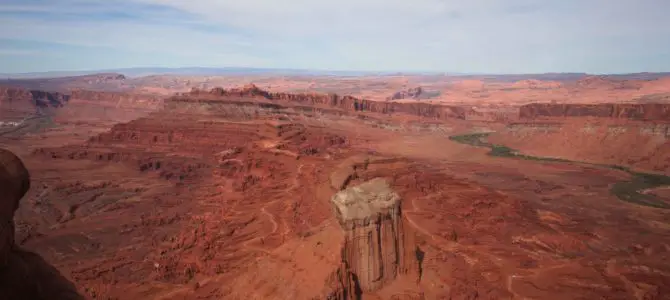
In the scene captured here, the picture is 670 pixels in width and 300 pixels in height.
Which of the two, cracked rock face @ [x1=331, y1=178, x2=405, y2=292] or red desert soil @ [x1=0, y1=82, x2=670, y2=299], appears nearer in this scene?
cracked rock face @ [x1=331, y1=178, x2=405, y2=292]

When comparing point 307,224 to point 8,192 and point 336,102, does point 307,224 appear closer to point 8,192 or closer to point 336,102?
point 8,192

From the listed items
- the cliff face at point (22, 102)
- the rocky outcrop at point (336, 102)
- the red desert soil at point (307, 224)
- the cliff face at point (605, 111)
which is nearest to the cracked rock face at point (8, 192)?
the red desert soil at point (307, 224)

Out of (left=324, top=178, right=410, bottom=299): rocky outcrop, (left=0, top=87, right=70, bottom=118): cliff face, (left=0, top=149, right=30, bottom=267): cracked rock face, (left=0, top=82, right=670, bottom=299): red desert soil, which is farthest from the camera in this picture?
(left=0, top=87, right=70, bottom=118): cliff face

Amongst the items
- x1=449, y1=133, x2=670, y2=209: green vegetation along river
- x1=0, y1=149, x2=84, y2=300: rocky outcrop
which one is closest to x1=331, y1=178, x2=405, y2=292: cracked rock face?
x1=0, y1=149, x2=84, y2=300: rocky outcrop

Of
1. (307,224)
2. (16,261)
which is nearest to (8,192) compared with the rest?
(16,261)

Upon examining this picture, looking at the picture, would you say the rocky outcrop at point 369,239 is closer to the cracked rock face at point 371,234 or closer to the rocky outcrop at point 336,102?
the cracked rock face at point 371,234

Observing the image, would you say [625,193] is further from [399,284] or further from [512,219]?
[399,284]

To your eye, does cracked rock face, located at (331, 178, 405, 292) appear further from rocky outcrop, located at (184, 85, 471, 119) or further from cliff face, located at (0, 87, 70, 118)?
cliff face, located at (0, 87, 70, 118)
